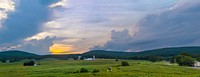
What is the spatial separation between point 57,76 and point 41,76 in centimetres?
748

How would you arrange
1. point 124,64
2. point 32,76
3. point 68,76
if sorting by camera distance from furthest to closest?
1. point 124,64
2. point 32,76
3. point 68,76

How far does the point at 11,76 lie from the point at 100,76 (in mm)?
40964

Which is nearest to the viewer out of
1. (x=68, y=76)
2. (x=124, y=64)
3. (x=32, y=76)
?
(x=68, y=76)

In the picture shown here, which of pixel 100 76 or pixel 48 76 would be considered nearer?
pixel 100 76

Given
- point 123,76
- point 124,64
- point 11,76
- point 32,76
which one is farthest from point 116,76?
point 124,64

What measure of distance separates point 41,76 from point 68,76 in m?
11.9

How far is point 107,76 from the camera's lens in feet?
409

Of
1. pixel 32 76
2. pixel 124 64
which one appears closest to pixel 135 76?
pixel 32 76

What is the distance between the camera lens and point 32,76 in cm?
14075

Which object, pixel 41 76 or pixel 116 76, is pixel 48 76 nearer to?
pixel 41 76

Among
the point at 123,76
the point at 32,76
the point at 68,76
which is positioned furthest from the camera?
the point at 32,76

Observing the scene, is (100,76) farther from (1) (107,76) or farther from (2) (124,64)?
(2) (124,64)

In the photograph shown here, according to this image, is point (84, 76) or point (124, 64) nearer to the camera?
point (84, 76)

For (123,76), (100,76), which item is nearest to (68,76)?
(100,76)
